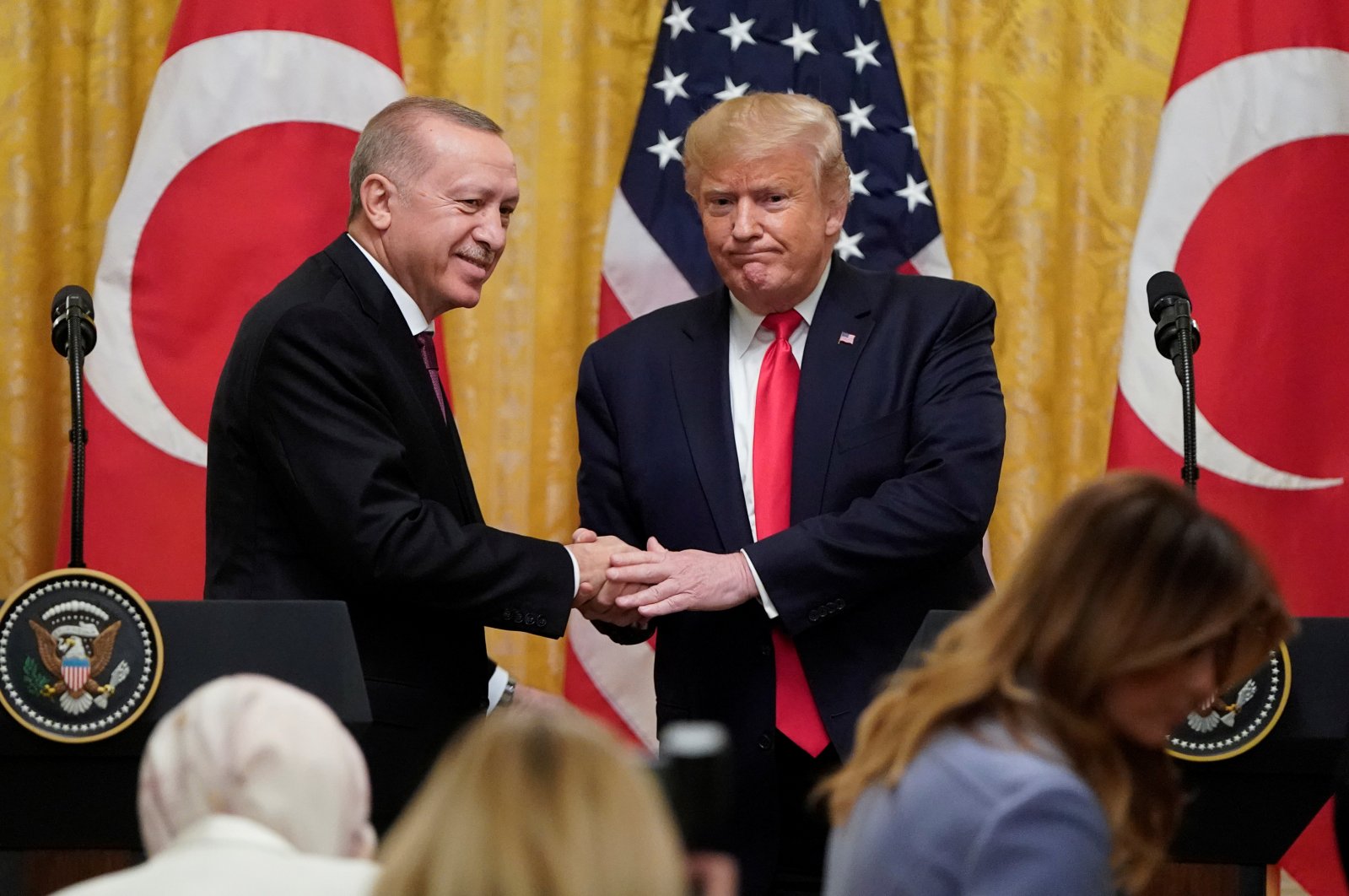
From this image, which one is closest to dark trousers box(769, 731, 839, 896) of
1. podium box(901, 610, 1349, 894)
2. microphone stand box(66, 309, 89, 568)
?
podium box(901, 610, 1349, 894)

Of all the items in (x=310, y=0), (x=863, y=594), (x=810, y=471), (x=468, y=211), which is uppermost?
(x=310, y=0)

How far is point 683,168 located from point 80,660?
8.32 feet

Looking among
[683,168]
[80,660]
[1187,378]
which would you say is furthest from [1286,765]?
[683,168]

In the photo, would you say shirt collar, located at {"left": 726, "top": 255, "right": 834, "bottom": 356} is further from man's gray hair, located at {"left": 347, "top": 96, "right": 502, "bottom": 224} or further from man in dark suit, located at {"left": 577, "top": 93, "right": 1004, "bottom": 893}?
man's gray hair, located at {"left": 347, "top": 96, "right": 502, "bottom": 224}

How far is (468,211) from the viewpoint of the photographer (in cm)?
362

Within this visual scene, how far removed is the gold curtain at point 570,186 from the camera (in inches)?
194

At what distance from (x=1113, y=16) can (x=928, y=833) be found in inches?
147

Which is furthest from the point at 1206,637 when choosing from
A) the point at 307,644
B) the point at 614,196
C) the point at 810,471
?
the point at 614,196

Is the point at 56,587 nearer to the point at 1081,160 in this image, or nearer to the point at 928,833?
the point at 928,833

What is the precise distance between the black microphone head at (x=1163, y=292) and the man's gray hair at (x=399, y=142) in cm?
142

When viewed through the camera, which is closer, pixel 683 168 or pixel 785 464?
pixel 785 464

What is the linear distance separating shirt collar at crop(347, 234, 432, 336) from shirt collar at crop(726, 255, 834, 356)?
2.30 feet

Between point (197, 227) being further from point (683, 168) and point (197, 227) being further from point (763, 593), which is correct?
point (763, 593)

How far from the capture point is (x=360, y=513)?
3.20 meters
